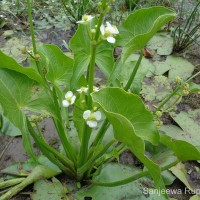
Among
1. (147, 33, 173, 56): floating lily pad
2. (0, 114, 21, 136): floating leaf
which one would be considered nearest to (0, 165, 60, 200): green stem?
(0, 114, 21, 136): floating leaf

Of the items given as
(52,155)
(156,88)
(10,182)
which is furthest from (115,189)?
(156,88)

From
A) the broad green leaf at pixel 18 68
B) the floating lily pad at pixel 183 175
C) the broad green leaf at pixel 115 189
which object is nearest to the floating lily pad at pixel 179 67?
the floating lily pad at pixel 183 175

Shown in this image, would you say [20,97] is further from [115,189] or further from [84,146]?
[115,189]

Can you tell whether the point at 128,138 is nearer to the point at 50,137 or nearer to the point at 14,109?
the point at 14,109

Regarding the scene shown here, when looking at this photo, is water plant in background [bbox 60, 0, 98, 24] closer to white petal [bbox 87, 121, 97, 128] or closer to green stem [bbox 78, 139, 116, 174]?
green stem [bbox 78, 139, 116, 174]

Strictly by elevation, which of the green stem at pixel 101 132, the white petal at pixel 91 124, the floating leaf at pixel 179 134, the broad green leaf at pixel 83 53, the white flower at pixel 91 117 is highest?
the broad green leaf at pixel 83 53

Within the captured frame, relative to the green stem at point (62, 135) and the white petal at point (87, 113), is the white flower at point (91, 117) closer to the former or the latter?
the white petal at point (87, 113)

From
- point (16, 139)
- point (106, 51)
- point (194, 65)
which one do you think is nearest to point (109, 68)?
point (106, 51)
